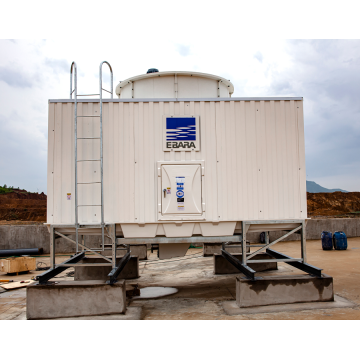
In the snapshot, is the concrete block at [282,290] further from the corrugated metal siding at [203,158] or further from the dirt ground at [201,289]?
the corrugated metal siding at [203,158]

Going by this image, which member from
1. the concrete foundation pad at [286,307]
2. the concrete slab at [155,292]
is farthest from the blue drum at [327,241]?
the concrete slab at [155,292]

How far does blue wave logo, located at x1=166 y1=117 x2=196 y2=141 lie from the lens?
6.42 meters

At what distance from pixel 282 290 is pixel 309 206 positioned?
107ft

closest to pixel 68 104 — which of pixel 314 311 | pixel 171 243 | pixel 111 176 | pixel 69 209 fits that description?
pixel 111 176

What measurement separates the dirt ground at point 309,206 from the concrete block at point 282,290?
27244 mm

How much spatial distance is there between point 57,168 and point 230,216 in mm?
3896

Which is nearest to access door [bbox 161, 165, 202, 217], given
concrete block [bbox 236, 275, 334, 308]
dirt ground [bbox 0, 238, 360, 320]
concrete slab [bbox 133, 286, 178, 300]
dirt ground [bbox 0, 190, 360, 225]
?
concrete block [bbox 236, 275, 334, 308]

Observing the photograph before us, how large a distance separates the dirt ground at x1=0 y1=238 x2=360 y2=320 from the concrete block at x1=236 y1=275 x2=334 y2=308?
0.40 meters

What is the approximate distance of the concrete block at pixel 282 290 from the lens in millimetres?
5984

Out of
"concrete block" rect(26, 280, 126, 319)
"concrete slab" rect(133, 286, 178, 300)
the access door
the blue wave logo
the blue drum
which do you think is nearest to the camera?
"concrete block" rect(26, 280, 126, 319)

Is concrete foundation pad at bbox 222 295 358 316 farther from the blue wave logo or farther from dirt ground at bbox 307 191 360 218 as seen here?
dirt ground at bbox 307 191 360 218

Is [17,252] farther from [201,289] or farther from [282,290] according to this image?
[282,290]

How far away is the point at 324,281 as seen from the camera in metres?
6.12

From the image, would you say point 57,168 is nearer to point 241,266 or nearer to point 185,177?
point 185,177
